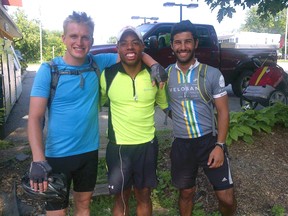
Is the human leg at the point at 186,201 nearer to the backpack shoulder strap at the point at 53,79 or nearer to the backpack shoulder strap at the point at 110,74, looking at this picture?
the backpack shoulder strap at the point at 110,74

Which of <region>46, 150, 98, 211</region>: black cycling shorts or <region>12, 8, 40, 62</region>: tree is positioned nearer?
<region>46, 150, 98, 211</region>: black cycling shorts

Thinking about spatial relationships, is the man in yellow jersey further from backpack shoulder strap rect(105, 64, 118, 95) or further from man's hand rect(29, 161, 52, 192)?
man's hand rect(29, 161, 52, 192)

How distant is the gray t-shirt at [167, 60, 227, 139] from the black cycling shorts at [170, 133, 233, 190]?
0.24 ft

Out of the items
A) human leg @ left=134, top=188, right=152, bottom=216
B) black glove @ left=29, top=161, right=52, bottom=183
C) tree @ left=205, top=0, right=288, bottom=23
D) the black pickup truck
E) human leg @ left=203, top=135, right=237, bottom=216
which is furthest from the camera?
the black pickup truck

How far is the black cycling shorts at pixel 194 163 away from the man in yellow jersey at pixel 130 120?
13.1 inches

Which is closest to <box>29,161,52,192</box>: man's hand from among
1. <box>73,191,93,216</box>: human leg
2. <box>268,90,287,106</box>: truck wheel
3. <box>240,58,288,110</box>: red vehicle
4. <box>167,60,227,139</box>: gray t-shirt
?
<box>73,191,93,216</box>: human leg

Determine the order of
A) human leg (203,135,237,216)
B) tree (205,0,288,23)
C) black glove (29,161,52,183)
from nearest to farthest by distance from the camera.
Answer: black glove (29,161,52,183), human leg (203,135,237,216), tree (205,0,288,23)

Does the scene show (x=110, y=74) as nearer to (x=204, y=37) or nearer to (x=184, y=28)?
(x=184, y=28)

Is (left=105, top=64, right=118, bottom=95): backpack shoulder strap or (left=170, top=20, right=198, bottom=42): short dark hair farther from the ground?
(left=170, top=20, right=198, bottom=42): short dark hair

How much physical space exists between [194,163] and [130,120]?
0.78 metres

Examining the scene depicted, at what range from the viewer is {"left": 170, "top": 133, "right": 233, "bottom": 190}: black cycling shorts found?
9.90 ft

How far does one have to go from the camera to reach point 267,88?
7.33 meters

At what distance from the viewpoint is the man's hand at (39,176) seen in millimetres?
2240

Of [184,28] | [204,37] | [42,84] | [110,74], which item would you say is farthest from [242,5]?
[204,37]
